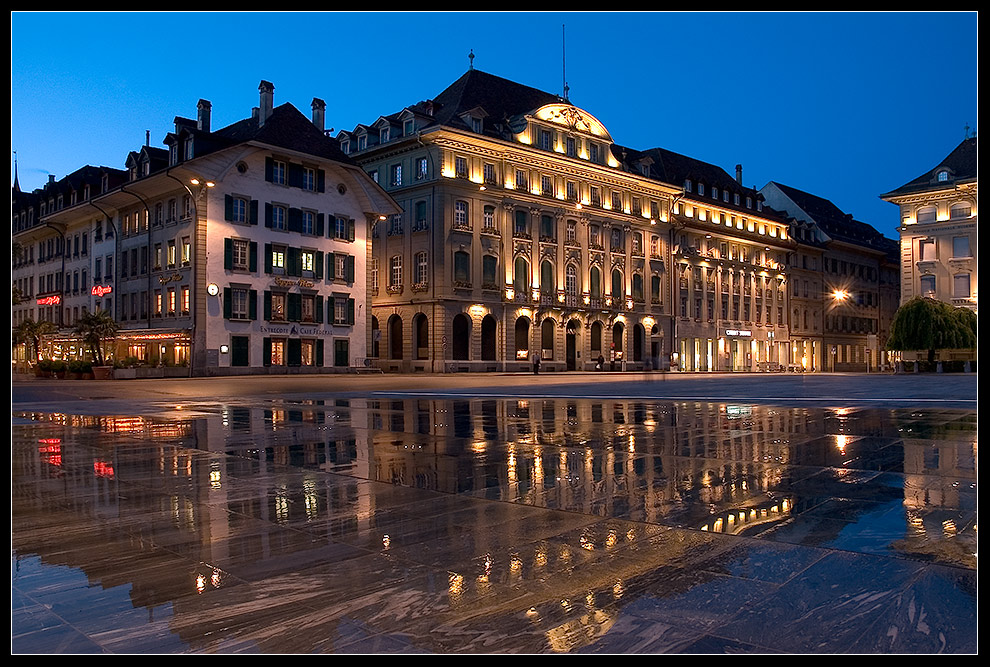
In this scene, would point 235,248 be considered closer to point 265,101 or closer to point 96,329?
point 96,329

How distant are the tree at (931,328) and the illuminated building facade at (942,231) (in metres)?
15.9

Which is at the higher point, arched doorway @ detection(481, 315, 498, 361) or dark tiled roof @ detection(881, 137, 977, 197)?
dark tiled roof @ detection(881, 137, 977, 197)

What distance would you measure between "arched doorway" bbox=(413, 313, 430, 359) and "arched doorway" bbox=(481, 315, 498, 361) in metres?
4.33

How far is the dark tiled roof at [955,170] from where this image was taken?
73000 millimetres

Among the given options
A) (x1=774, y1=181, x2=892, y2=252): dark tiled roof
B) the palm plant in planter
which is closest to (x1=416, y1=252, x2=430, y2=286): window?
the palm plant in planter

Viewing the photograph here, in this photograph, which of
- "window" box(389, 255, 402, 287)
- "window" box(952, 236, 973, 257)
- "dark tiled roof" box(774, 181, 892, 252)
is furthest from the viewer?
"dark tiled roof" box(774, 181, 892, 252)

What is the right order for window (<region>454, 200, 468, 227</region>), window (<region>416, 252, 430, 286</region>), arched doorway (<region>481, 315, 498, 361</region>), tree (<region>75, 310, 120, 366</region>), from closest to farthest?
1. tree (<region>75, 310, 120, 366</region>)
2. window (<region>454, 200, 468, 227</region>)
3. window (<region>416, 252, 430, 286</region>)
4. arched doorway (<region>481, 315, 498, 361</region>)

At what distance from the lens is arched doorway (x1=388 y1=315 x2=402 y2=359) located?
6250 centimetres

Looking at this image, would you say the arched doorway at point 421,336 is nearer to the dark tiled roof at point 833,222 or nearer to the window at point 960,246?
the window at point 960,246

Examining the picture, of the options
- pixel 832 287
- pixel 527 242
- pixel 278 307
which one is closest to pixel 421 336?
pixel 527 242

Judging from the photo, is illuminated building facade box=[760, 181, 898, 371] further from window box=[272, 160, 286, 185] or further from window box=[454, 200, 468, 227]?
window box=[272, 160, 286, 185]

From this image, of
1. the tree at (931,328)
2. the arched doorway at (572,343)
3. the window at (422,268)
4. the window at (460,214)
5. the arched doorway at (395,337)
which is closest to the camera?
the tree at (931,328)

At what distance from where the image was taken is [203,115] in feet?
194

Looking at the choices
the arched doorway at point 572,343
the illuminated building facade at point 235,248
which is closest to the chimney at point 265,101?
the illuminated building facade at point 235,248
